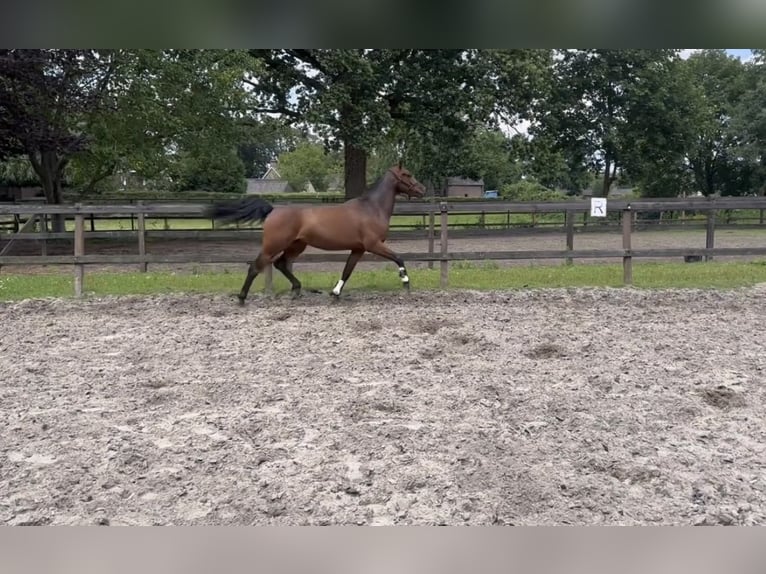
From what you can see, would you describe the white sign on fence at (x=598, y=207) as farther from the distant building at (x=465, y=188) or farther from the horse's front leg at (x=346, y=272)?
the distant building at (x=465, y=188)

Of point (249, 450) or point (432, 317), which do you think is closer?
point (249, 450)

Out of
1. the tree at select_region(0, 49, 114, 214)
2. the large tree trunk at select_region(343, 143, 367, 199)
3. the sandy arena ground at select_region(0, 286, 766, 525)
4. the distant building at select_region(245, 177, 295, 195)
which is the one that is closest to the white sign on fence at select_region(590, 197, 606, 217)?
the sandy arena ground at select_region(0, 286, 766, 525)

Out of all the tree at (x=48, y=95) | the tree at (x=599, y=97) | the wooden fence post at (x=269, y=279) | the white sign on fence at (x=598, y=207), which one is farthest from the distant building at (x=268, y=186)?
the wooden fence post at (x=269, y=279)

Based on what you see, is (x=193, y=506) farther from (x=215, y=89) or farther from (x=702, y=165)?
(x=702, y=165)

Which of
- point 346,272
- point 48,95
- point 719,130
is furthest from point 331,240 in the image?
point 719,130

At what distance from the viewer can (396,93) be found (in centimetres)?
1469

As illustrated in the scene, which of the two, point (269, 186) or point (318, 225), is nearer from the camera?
point (318, 225)

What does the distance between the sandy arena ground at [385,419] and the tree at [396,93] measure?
8105 mm

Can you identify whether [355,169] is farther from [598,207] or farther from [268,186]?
[268,186]

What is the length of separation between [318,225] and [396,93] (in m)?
8.10

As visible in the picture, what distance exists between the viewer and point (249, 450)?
3.30 meters

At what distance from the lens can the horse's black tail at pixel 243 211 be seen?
7535mm
